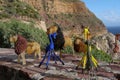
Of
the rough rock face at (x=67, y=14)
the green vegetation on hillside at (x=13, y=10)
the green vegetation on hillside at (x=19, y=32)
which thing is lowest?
the green vegetation on hillside at (x=19, y=32)

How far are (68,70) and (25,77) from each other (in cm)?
90

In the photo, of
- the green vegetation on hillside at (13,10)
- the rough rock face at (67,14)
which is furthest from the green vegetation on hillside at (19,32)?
the rough rock face at (67,14)

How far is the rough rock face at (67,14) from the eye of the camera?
72.7 m

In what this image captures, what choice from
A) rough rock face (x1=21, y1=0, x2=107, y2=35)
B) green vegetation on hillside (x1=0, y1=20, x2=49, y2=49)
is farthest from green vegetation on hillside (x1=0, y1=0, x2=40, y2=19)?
rough rock face (x1=21, y1=0, x2=107, y2=35)

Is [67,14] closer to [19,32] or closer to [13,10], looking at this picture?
[13,10]

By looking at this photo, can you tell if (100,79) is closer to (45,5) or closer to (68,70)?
(68,70)

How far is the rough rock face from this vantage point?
7269cm

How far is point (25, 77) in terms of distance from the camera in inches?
280

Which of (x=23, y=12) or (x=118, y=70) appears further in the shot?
(x=23, y=12)

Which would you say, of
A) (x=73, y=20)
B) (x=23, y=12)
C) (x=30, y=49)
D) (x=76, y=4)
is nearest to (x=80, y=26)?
(x=73, y=20)

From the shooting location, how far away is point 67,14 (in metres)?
82.4

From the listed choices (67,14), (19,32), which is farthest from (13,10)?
(67,14)

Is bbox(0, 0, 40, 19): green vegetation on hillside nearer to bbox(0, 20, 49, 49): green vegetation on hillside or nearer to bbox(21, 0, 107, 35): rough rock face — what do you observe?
bbox(0, 20, 49, 49): green vegetation on hillside

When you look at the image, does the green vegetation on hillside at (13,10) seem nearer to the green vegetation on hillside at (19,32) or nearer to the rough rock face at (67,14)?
the green vegetation on hillside at (19,32)
